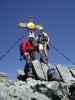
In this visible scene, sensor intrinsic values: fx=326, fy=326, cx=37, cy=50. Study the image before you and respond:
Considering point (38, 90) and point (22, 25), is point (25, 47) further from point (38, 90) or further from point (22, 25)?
point (38, 90)

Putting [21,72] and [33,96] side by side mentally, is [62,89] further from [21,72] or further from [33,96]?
[21,72]

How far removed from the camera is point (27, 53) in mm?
20734

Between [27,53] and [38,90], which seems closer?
[38,90]

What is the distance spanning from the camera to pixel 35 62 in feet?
67.9

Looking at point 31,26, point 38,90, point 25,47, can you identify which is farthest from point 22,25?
point 38,90

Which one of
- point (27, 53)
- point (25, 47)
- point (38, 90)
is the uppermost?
point (25, 47)

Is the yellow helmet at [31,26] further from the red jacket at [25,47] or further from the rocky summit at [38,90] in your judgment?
the rocky summit at [38,90]

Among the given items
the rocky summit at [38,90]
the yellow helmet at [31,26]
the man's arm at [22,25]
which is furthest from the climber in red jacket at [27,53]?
the rocky summit at [38,90]

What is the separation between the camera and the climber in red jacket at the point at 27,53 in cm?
2023

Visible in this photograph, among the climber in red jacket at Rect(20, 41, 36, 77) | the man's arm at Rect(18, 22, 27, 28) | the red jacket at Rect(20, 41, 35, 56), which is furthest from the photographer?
the man's arm at Rect(18, 22, 27, 28)

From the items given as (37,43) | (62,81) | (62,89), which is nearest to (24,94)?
(62,89)

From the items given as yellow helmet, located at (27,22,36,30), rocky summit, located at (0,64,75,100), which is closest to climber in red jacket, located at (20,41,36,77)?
yellow helmet, located at (27,22,36,30)

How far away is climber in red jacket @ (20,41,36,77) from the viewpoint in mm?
20234

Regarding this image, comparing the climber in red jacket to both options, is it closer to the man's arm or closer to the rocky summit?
the man's arm
